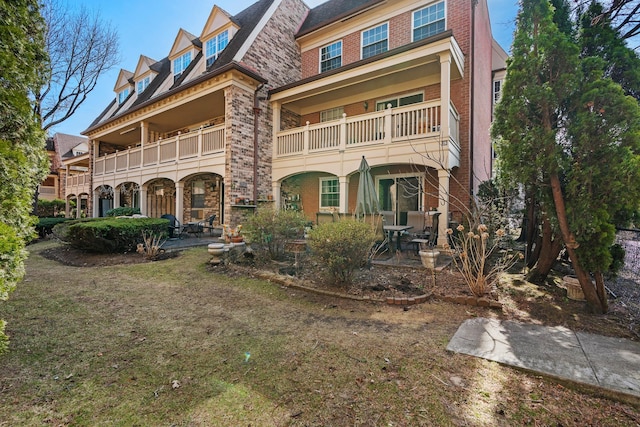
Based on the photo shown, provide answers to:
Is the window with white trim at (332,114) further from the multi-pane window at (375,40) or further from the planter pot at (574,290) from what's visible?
the planter pot at (574,290)

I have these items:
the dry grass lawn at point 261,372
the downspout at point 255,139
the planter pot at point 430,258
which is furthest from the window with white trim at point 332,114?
the dry grass lawn at point 261,372

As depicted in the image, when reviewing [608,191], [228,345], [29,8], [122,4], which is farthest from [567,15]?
[122,4]

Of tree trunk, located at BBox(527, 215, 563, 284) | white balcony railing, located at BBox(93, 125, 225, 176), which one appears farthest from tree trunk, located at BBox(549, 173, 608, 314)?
white balcony railing, located at BBox(93, 125, 225, 176)

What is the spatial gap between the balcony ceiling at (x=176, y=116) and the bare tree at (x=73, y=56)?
250 cm

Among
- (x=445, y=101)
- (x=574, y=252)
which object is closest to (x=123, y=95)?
(x=445, y=101)

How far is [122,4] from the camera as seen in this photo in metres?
10.1

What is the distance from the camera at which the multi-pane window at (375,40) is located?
11.3 meters

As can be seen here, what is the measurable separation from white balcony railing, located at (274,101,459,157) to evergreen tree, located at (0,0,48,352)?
781 centimetres

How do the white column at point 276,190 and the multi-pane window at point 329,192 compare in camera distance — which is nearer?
the white column at point 276,190

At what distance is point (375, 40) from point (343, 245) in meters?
10.5

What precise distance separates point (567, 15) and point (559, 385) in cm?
617

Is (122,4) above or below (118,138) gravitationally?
above

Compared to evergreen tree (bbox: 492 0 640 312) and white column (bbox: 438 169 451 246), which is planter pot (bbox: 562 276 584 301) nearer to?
evergreen tree (bbox: 492 0 640 312)

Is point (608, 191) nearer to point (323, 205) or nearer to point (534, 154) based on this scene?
point (534, 154)
